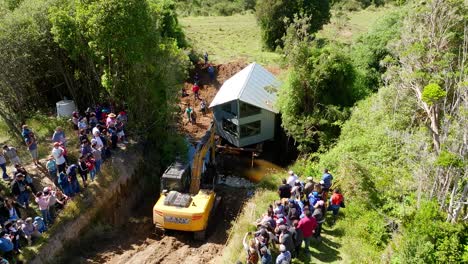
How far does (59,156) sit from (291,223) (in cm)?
988

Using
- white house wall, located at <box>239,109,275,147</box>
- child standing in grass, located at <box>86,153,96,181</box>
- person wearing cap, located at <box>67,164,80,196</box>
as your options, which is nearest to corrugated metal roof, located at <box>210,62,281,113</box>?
white house wall, located at <box>239,109,275,147</box>

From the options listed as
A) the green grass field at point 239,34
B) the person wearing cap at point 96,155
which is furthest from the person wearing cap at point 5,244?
the green grass field at point 239,34

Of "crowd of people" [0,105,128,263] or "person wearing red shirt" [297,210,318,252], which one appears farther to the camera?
"crowd of people" [0,105,128,263]

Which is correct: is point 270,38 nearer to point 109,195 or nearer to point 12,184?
point 109,195

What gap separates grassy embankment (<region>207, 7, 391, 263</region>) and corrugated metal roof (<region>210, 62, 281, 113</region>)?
5.64 metres

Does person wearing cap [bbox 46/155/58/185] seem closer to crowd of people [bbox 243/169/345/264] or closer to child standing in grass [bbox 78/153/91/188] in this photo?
child standing in grass [bbox 78/153/91/188]

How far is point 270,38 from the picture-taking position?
43406mm

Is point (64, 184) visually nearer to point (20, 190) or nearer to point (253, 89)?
point (20, 190)

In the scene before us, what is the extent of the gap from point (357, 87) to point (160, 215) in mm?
15439

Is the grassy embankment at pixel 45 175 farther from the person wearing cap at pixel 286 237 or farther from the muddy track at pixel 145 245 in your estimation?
the person wearing cap at pixel 286 237

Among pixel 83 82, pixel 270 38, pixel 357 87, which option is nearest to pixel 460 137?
pixel 357 87

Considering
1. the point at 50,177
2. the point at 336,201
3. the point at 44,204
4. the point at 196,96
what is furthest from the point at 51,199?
the point at 196,96

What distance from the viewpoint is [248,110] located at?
27.1 meters

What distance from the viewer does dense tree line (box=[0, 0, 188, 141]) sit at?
62.2 feet
